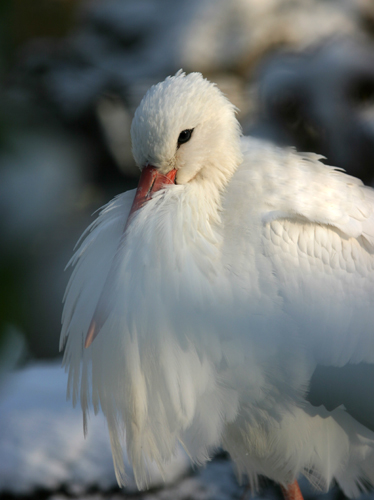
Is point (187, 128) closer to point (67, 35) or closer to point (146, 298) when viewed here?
point (146, 298)

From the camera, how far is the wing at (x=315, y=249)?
148 cm

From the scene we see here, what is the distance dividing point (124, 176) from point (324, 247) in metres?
2.67

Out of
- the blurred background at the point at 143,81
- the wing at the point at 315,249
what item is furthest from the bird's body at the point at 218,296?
the blurred background at the point at 143,81

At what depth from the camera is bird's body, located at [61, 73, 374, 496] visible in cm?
144

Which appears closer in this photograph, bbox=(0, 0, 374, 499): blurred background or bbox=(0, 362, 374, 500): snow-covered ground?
bbox=(0, 362, 374, 500): snow-covered ground

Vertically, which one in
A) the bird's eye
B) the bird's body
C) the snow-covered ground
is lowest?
the snow-covered ground

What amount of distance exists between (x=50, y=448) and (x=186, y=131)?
161 centimetres

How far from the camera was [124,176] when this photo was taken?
13.1 ft

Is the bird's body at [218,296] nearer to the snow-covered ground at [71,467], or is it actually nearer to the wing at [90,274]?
the wing at [90,274]

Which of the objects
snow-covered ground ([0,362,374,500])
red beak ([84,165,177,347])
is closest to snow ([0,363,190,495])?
snow-covered ground ([0,362,374,500])

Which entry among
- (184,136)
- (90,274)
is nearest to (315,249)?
(184,136)

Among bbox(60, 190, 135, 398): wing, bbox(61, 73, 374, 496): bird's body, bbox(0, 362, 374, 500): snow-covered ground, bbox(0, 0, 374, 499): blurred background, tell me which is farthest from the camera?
bbox(0, 0, 374, 499): blurred background

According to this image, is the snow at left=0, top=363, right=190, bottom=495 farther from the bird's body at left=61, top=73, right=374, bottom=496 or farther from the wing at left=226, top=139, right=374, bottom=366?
the wing at left=226, top=139, right=374, bottom=366

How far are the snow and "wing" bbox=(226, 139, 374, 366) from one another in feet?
3.83
